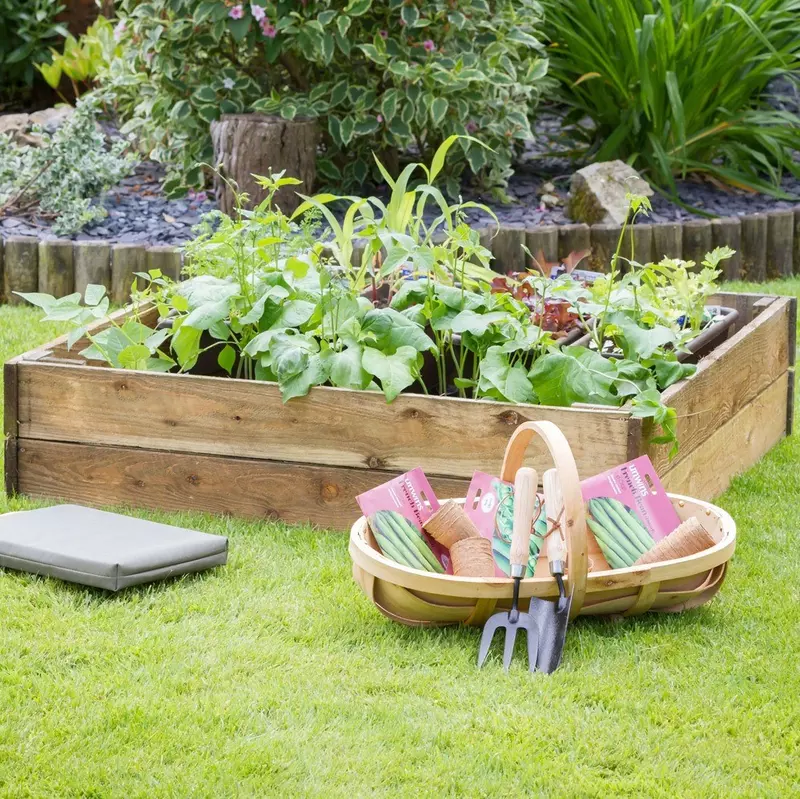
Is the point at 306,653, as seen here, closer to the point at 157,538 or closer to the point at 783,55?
the point at 157,538

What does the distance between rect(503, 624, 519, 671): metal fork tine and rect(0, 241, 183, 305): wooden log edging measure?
304cm

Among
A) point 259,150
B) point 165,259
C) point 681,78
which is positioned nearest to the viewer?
point 165,259

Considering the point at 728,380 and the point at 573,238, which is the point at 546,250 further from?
the point at 728,380

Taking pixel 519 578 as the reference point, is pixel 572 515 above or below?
above

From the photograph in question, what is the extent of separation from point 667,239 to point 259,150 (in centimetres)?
180

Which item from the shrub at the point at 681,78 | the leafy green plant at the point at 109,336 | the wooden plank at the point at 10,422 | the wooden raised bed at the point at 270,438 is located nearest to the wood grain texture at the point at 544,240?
the shrub at the point at 681,78

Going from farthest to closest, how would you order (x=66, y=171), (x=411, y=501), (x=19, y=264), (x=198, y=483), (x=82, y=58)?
(x=82, y=58) → (x=66, y=171) → (x=19, y=264) → (x=198, y=483) → (x=411, y=501)

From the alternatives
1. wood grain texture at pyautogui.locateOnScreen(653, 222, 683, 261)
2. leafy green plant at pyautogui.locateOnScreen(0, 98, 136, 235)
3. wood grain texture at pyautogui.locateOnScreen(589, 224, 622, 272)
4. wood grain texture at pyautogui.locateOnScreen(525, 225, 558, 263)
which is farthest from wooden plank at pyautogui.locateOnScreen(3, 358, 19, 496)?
wood grain texture at pyautogui.locateOnScreen(653, 222, 683, 261)

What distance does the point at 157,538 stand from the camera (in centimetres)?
279

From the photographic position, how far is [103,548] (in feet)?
8.92

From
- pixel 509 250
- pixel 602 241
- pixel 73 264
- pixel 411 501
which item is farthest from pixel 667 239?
pixel 411 501

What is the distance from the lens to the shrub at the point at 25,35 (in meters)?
7.93

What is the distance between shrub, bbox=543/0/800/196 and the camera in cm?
612

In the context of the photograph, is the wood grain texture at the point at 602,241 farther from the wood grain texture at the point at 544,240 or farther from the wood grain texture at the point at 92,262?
the wood grain texture at the point at 92,262
